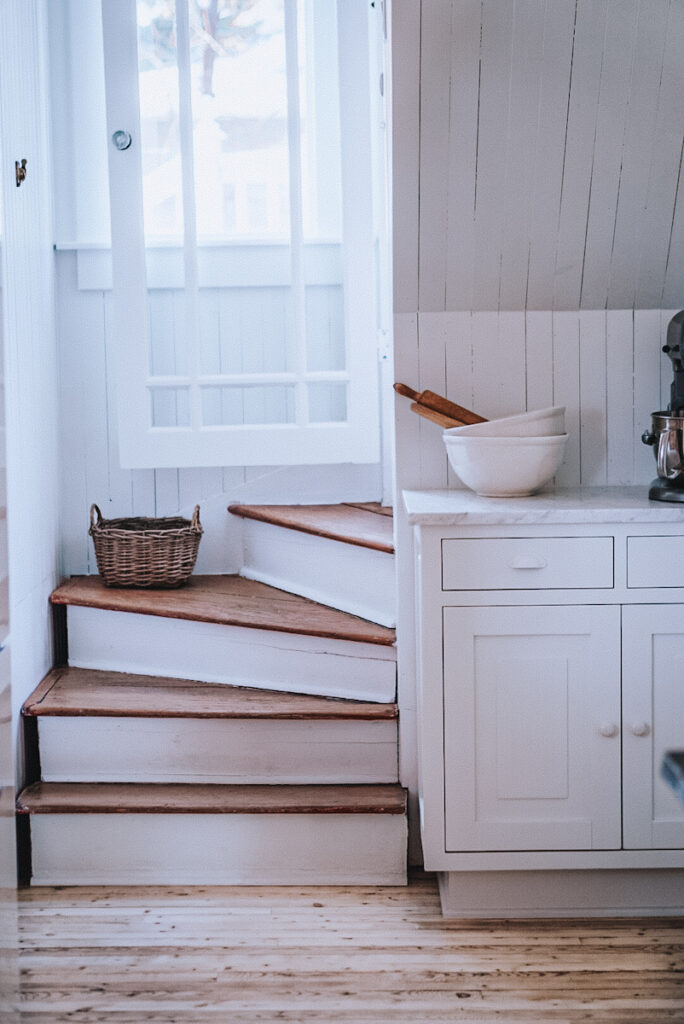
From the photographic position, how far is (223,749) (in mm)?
2646

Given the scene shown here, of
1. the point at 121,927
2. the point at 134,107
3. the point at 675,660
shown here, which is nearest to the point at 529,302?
the point at 675,660

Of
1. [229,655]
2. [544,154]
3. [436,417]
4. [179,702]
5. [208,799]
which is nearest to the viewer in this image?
[544,154]

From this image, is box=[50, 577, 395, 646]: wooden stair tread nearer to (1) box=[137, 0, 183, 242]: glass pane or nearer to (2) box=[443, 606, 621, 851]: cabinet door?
(2) box=[443, 606, 621, 851]: cabinet door

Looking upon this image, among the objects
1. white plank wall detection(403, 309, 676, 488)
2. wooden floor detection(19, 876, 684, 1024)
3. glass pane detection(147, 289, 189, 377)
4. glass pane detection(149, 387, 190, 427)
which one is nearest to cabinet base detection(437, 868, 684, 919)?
wooden floor detection(19, 876, 684, 1024)

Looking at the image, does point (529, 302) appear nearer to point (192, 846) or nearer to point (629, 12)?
point (629, 12)

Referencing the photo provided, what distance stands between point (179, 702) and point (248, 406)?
1.08 meters

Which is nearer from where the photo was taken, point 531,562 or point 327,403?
point 531,562

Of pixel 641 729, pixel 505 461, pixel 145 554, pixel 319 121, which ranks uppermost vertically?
pixel 319 121

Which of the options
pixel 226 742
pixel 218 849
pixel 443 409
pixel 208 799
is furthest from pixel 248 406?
pixel 218 849

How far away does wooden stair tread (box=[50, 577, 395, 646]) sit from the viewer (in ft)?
8.91

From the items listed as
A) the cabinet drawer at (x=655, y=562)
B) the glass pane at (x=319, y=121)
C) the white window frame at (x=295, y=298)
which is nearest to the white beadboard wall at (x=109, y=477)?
the white window frame at (x=295, y=298)

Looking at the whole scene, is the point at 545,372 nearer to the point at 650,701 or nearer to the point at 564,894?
the point at 650,701

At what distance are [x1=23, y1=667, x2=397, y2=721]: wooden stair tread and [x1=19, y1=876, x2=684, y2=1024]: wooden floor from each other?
1.37 feet

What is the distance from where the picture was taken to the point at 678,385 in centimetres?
242
